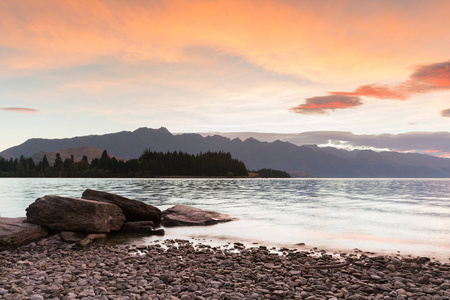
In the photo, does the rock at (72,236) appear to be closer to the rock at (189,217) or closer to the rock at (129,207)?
the rock at (129,207)

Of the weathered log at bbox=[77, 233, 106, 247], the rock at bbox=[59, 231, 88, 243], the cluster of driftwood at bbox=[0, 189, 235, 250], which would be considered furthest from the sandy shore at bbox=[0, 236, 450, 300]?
the rock at bbox=[59, 231, 88, 243]

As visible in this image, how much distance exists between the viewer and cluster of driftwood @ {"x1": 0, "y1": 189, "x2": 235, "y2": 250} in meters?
19.0

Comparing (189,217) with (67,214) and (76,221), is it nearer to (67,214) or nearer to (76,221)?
(76,221)

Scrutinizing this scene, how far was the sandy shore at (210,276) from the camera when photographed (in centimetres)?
1047

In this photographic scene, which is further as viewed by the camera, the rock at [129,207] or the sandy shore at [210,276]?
the rock at [129,207]

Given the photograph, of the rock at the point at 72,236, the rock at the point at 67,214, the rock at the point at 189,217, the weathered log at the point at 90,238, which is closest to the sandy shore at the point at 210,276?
the weathered log at the point at 90,238

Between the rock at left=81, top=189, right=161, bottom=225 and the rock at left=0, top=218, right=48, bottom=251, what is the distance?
4.83m

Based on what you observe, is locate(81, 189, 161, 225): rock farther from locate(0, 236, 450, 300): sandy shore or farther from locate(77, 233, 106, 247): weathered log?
locate(0, 236, 450, 300): sandy shore

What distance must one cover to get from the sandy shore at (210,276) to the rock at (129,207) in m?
8.06

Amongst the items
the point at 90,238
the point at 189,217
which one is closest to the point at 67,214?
the point at 90,238

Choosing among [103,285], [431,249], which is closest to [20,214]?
[103,285]

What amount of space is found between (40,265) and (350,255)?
582 inches

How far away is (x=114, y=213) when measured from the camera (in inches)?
917

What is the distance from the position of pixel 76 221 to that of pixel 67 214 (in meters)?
0.77
